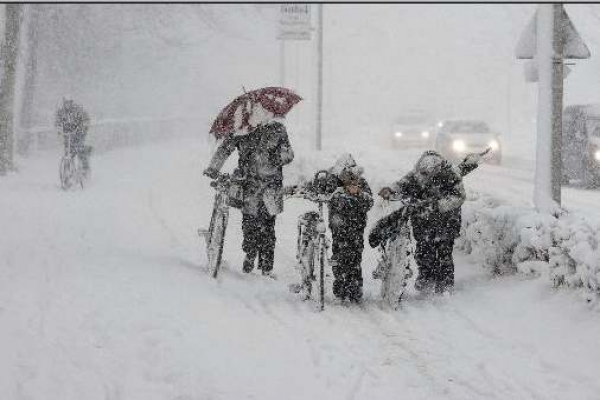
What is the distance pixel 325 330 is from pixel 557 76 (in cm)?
401

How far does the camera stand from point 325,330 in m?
7.23

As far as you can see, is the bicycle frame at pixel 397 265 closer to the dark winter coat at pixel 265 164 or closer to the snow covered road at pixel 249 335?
the snow covered road at pixel 249 335

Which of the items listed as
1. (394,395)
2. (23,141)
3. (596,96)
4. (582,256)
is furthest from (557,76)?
(596,96)

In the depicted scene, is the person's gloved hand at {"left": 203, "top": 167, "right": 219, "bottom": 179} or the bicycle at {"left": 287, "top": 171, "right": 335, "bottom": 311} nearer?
the bicycle at {"left": 287, "top": 171, "right": 335, "bottom": 311}

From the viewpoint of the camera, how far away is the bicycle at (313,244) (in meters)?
7.84

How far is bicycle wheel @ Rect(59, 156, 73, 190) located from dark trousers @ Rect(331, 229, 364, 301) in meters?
10.0

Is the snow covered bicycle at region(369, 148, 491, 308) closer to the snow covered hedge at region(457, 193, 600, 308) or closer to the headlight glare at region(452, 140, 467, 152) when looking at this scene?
the snow covered hedge at region(457, 193, 600, 308)

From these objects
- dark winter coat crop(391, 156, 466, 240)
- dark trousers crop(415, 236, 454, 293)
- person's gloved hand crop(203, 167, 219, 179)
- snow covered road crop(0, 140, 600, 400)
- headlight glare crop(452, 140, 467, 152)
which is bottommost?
snow covered road crop(0, 140, 600, 400)

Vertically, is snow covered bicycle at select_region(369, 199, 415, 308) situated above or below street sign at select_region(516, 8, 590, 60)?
below

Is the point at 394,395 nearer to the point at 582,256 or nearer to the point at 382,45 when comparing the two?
the point at 582,256

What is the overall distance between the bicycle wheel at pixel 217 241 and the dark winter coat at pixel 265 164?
30 cm

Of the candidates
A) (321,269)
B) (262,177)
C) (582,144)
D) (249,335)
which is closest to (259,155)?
(262,177)

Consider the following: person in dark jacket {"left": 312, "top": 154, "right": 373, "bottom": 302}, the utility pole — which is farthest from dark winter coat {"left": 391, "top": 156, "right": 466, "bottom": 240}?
the utility pole

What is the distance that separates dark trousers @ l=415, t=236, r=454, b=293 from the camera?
8625 millimetres
